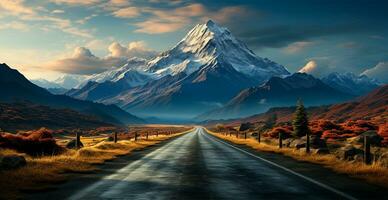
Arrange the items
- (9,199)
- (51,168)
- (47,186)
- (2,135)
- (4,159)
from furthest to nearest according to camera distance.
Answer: (2,135), (51,168), (4,159), (47,186), (9,199)

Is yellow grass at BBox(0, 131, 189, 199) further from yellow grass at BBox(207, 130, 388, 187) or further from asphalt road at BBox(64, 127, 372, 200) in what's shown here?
yellow grass at BBox(207, 130, 388, 187)

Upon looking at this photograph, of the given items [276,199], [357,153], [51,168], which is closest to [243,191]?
[276,199]

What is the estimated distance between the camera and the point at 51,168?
20906 millimetres

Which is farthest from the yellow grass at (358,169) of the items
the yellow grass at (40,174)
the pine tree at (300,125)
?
the pine tree at (300,125)

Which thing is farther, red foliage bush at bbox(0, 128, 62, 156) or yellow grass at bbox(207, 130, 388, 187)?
red foliage bush at bbox(0, 128, 62, 156)

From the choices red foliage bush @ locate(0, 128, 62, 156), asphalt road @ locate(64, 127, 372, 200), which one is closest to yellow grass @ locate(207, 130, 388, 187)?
asphalt road @ locate(64, 127, 372, 200)

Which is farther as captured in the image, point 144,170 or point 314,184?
point 144,170

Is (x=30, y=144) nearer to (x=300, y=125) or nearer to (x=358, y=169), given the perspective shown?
(x=358, y=169)

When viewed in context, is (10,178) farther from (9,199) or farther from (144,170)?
(144,170)

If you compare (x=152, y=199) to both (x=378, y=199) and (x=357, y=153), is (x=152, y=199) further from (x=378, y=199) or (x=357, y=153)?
(x=357, y=153)

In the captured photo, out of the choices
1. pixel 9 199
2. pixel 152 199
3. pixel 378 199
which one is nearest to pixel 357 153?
pixel 378 199

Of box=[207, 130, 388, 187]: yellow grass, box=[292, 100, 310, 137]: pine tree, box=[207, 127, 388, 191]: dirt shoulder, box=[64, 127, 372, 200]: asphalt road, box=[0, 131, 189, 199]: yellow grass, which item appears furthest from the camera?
box=[292, 100, 310, 137]: pine tree

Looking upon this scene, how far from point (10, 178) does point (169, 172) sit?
6.75m

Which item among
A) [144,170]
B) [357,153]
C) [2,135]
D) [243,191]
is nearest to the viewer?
[243,191]
